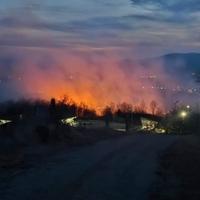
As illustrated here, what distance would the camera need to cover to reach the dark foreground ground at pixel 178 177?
20391mm

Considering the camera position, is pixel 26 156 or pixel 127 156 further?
pixel 127 156

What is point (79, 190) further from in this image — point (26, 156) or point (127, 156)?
point (127, 156)

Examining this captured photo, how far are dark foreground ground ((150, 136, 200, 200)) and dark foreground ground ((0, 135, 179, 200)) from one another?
0.38 m

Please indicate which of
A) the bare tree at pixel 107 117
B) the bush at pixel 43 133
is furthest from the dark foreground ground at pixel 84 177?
the bare tree at pixel 107 117

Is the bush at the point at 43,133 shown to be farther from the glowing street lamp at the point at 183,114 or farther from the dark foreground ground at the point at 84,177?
the glowing street lamp at the point at 183,114

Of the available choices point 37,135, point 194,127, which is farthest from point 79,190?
point 194,127

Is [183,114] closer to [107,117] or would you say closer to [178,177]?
[107,117]

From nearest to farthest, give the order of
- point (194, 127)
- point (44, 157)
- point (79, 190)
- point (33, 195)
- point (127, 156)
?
1. point (33, 195)
2. point (79, 190)
3. point (44, 157)
4. point (127, 156)
5. point (194, 127)

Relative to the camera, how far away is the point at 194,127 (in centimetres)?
10169

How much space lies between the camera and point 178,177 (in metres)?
25.6

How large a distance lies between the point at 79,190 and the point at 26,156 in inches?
476

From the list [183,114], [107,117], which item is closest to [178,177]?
[183,114]

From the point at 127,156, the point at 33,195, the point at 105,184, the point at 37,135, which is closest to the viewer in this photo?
the point at 33,195

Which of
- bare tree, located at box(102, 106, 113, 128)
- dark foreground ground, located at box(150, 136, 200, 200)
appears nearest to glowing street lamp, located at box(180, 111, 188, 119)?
bare tree, located at box(102, 106, 113, 128)
